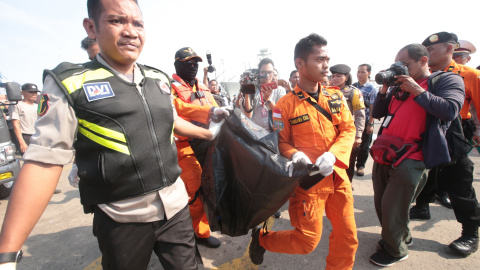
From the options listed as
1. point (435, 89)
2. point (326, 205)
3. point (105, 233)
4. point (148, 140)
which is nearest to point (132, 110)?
point (148, 140)

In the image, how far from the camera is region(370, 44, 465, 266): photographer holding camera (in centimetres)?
192

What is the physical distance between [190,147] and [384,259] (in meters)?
2.14

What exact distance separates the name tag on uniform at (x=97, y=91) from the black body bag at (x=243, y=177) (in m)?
0.90

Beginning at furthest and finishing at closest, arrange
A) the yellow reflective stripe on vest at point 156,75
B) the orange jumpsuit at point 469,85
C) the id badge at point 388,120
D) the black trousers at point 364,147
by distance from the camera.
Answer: the black trousers at point 364,147 < the orange jumpsuit at point 469,85 < the id badge at point 388,120 < the yellow reflective stripe on vest at point 156,75

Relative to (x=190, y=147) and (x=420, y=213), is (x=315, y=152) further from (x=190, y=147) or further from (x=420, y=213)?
(x=420, y=213)

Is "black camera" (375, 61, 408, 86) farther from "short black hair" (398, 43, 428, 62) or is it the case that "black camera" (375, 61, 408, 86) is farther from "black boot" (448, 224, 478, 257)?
"black boot" (448, 224, 478, 257)

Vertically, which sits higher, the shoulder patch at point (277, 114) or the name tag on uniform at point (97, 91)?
the name tag on uniform at point (97, 91)

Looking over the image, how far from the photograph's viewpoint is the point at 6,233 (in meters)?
0.88

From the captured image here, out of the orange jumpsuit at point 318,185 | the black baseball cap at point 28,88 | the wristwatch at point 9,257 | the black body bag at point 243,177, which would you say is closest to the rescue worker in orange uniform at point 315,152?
the orange jumpsuit at point 318,185

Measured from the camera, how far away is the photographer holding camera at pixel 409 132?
1.92 metres

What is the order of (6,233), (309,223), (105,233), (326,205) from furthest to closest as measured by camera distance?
(326,205) → (309,223) → (105,233) → (6,233)

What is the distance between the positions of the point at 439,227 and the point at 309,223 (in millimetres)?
2007

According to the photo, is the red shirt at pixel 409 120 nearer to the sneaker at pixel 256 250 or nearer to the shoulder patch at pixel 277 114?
the shoulder patch at pixel 277 114

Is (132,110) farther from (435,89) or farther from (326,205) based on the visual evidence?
(435,89)
